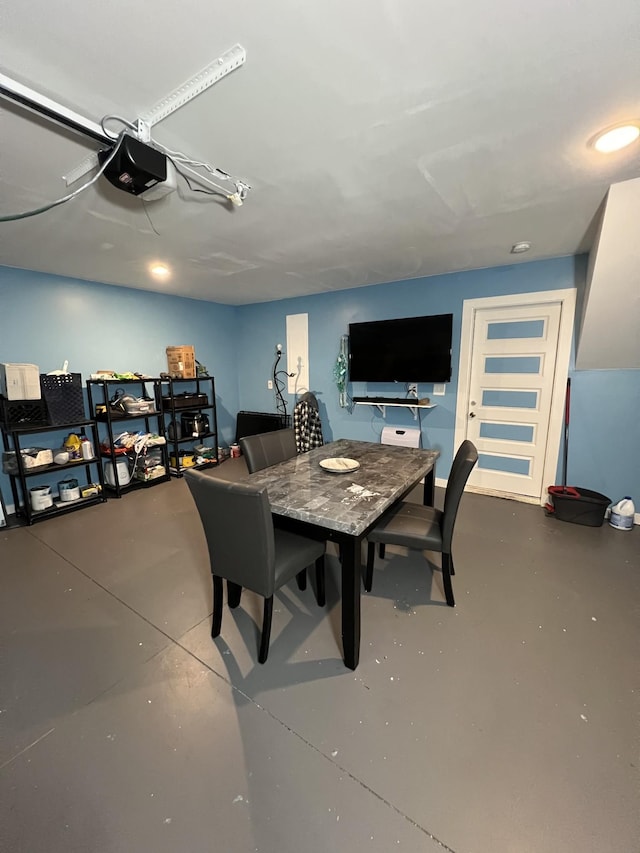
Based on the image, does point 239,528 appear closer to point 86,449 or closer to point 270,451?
point 270,451

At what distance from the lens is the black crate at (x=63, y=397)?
3.12m

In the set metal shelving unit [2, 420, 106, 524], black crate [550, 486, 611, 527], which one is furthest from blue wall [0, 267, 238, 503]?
black crate [550, 486, 611, 527]

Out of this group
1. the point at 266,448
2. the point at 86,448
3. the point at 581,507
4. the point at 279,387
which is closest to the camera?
the point at 266,448

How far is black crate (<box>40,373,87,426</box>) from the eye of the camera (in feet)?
10.2

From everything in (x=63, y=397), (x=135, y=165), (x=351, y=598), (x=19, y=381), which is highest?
(x=135, y=165)

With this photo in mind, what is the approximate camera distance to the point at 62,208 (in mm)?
2000

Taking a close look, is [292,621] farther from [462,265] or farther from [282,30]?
[462,265]

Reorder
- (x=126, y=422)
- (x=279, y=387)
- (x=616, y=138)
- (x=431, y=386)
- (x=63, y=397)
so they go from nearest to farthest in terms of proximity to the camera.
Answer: (x=616, y=138) < (x=63, y=397) < (x=431, y=386) < (x=126, y=422) < (x=279, y=387)

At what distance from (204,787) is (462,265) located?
405cm

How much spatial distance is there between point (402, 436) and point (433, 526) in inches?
79.1

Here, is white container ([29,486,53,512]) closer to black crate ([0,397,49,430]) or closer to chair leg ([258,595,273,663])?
black crate ([0,397,49,430])

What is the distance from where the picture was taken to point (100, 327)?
3.79 meters

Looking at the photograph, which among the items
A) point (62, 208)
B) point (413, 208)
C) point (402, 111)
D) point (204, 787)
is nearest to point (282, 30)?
point (402, 111)

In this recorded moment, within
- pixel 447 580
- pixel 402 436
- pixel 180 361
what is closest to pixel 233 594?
pixel 447 580
